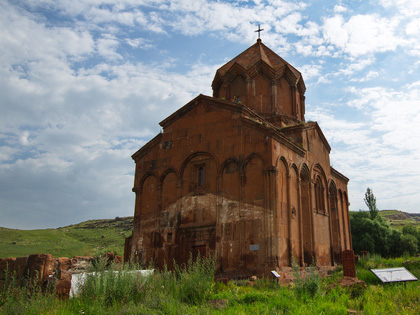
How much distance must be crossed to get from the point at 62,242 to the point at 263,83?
21425 mm

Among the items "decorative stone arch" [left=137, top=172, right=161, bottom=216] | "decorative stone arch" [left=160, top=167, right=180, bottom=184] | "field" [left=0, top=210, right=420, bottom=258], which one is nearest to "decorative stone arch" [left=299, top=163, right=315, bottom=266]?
"decorative stone arch" [left=160, top=167, right=180, bottom=184]

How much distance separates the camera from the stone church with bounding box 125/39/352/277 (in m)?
12.5

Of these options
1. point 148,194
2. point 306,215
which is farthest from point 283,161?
point 148,194

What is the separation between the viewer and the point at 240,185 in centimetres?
1305

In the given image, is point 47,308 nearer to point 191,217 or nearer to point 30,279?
point 30,279

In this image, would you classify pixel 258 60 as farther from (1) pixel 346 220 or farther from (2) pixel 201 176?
(1) pixel 346 220

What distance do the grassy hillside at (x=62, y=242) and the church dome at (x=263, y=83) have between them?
1146 centimetres

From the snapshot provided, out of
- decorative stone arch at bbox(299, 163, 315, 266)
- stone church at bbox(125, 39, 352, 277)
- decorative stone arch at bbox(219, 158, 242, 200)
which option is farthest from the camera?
decorative stone arch at bbox(299, 163, 315, 266)

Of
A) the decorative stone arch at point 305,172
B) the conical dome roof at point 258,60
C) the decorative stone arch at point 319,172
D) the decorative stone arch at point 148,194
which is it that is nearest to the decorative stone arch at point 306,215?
the decorative stone arch at point 305,172

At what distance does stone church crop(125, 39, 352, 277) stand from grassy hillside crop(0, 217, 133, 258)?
8.34 metres

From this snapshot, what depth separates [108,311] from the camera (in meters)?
6.87

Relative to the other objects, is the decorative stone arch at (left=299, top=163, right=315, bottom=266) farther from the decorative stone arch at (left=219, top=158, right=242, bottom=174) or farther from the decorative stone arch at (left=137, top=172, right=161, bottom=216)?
the decorative stone arch at (left=137, top=172, right=161, bottom=216)

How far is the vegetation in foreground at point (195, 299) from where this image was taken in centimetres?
677

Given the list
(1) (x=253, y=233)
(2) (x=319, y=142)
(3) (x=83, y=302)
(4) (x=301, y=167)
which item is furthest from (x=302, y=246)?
(3) (x=83, y=302)
